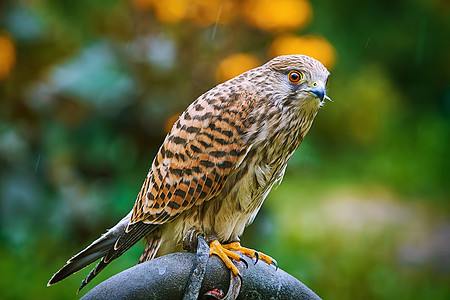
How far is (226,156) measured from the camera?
182cm

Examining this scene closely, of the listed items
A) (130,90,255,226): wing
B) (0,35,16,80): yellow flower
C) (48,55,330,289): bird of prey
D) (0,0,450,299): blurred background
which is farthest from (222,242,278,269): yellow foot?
(0,35,16,80): yellow flower

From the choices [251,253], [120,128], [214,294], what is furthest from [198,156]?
[120,128]

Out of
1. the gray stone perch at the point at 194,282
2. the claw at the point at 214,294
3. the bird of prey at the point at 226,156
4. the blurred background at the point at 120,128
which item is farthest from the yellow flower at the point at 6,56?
the claw at the point at 214,294

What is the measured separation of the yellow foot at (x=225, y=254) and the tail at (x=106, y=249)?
231 mm

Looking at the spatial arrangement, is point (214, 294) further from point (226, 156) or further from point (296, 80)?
point (296, 80)

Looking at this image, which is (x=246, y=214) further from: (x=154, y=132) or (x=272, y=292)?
(x=154, y=132)

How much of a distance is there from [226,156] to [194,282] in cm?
45

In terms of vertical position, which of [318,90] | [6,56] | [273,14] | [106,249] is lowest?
[106,249]

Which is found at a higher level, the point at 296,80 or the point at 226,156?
the point at 296,80

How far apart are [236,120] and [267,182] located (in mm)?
247

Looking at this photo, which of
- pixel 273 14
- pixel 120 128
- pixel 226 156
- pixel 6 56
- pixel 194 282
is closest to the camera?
pixel 194 282

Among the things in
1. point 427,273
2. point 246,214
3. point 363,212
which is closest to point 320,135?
point 363,212

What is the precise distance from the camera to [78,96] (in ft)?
10.5

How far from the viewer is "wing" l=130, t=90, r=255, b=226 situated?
182 cm
